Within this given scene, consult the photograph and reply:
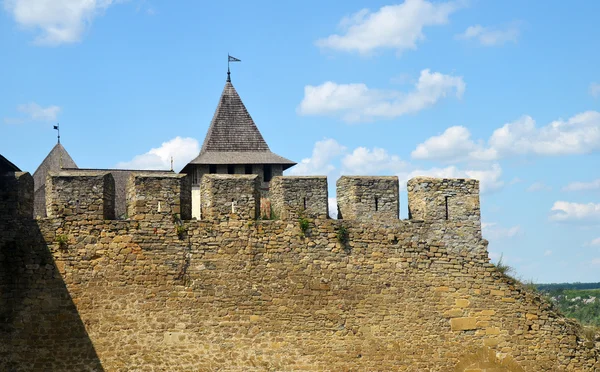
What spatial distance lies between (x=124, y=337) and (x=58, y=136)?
18757 mm

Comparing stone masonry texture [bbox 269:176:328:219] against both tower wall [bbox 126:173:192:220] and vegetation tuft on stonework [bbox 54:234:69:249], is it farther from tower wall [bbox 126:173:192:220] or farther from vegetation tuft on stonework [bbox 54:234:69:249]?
vegetation tuft on stonework [bbox 54:234:69:249]

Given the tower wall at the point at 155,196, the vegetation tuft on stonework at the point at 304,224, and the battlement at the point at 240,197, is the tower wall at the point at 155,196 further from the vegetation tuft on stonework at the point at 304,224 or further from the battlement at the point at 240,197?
the vegetation tuft on stonework at the point at 304,224

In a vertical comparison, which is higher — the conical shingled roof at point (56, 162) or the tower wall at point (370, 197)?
the conical shingled roof at point (56, 162)

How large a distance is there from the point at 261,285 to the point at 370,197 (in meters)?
2.51

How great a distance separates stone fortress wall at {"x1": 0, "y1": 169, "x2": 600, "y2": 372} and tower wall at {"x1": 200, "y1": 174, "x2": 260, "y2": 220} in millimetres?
24

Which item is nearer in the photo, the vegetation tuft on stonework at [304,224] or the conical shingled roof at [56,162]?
the vegetation tuft on stonework at [304,224]

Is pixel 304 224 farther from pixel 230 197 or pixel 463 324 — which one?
pixel 463 324

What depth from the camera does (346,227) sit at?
43.8 feet

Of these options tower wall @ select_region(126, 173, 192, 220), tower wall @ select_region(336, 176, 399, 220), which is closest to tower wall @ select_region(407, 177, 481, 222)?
tower wall @ select_region(336, 176, 399, 220)

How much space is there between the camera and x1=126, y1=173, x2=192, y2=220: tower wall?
504 inches

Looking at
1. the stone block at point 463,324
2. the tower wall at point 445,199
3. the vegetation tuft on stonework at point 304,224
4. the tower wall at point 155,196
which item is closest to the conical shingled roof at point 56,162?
the tower wall at point 155,196

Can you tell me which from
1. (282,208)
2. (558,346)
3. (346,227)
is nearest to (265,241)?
(282,208)

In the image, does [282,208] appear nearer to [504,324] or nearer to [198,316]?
[198,316]

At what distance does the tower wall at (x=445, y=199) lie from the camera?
13789mm
